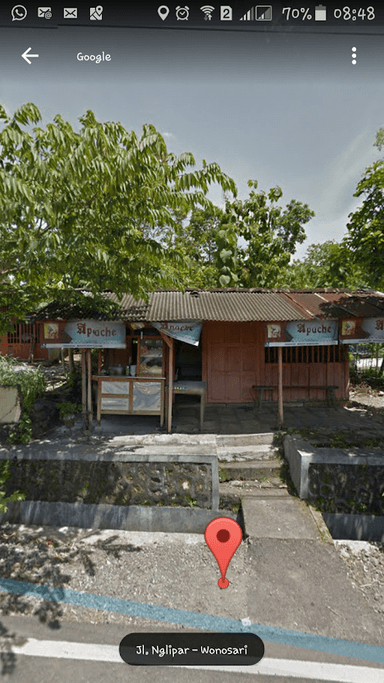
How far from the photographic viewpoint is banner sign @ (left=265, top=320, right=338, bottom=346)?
25.1ft

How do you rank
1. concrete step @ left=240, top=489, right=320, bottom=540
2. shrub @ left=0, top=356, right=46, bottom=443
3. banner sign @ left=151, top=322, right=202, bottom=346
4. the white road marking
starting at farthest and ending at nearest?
banner sign @ left=151, top=322, right=202, bottom=346 < shrub @ left=0, top=356, right=46, bottom=443 < concrete step @ left=240, top=489, right=320, bottom=540 < the white road marking

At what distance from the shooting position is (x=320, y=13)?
236cm

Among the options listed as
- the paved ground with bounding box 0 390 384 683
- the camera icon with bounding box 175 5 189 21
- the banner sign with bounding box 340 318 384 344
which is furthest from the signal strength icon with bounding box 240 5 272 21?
the banner sign with bounding box 340 318 384 344

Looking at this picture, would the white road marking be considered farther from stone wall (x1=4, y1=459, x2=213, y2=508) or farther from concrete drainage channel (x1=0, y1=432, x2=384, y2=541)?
stone wall (x1=4, y1=459, x2=213, y2=508)

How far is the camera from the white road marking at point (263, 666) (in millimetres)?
3215

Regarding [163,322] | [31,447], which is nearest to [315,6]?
[163,322]

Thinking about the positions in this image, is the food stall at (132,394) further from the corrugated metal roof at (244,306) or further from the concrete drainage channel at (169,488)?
the corrugated metal roof at (244,306)

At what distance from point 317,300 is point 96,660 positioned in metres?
9.35

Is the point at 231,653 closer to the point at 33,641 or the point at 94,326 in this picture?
the point at 33,641

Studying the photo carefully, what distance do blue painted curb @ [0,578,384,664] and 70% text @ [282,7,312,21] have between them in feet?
20.6

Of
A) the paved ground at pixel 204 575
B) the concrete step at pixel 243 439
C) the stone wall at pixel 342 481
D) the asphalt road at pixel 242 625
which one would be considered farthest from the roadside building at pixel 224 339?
the asphalt road at pixel 242 625

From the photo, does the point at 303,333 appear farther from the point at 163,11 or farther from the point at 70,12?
the point at 70,12

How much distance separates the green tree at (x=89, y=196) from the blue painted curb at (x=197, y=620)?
188 inches

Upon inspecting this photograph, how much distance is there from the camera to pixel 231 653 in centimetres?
315
